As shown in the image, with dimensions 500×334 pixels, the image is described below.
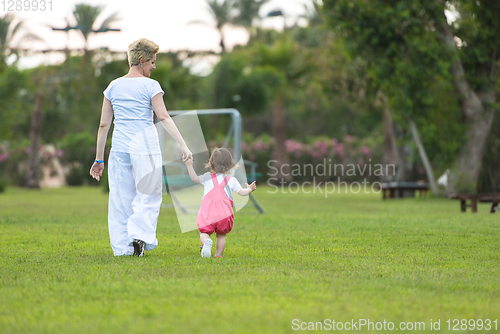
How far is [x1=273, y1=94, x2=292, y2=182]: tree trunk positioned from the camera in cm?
3167

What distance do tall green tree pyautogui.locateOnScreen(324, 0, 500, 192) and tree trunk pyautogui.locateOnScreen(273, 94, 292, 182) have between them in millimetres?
15438

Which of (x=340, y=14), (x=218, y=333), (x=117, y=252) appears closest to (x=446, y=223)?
(x=117, y=252)

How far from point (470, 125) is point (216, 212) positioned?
1204cm

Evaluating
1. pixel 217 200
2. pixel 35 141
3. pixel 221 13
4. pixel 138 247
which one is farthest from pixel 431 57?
pixel 221 13

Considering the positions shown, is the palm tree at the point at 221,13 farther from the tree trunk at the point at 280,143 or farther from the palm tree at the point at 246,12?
the tree trunk at the point at 280,143

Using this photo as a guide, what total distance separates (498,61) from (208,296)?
14.1 metres

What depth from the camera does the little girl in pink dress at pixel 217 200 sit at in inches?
217

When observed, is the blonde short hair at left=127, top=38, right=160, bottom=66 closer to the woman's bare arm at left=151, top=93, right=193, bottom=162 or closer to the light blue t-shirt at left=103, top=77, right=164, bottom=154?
the light blue t-shirt at left=103, top=77, right=164, bottom=154

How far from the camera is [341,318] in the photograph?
10.7 feet

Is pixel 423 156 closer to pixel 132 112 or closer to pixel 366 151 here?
pixel 132 112

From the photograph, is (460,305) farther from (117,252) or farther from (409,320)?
(117,252)

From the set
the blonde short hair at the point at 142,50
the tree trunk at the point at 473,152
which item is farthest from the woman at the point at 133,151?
the tree trunk at the point at 473,152

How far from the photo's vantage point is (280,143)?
31.7m

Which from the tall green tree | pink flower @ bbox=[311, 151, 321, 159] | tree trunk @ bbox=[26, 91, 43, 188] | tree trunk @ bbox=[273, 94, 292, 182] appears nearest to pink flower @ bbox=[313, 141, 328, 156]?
pink flower @ bbox=[311, 151, 321, 159]
